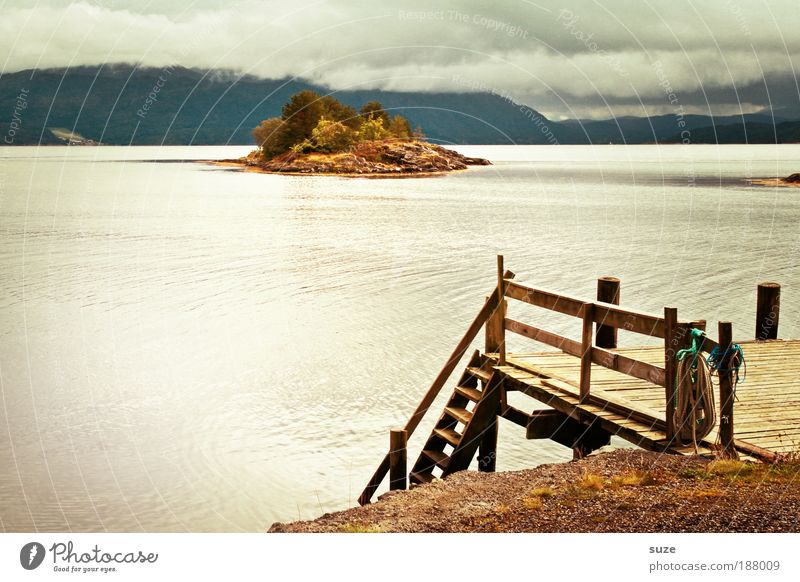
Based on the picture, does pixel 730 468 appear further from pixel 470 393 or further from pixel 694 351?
pixel 470 393

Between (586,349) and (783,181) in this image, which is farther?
(783,181)

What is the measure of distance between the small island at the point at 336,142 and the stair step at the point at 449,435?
84.1 metres

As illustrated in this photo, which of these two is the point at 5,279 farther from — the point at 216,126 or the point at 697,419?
the point at 216,126

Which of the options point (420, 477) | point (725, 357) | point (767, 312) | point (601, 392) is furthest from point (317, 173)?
point (725, 357)

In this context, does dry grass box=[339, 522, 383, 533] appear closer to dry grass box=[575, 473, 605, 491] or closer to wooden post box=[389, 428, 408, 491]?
dry grass box=[575, 473, 605, 491]

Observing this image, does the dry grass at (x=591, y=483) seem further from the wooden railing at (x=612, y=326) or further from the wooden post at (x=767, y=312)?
the wooden post at (x=767, y=312)

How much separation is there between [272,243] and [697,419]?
37.7 m

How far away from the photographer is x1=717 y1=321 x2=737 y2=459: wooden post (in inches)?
362

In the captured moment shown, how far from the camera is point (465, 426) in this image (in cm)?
1290

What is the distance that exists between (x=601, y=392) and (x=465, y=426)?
2556 millimetres

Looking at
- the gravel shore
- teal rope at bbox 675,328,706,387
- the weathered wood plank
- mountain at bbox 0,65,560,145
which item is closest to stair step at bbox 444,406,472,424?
the gravel shore

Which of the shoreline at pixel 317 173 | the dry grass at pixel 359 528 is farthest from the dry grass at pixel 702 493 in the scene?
the shoreline at pixel 317 173
